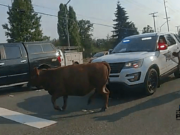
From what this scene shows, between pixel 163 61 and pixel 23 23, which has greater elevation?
pixel 23 23

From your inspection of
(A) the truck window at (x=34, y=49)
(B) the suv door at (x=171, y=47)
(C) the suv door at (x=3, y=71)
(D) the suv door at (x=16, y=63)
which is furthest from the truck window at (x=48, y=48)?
(B) the suv door at (x=171, y=47)

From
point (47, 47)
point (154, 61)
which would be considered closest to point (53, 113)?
point (154, 61)

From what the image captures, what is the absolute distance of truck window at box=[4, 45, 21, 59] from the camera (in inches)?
363

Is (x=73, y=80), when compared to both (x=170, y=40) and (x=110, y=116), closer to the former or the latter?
(x=110, y=116)

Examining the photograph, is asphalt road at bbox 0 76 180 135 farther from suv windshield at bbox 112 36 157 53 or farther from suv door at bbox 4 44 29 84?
suv door at bbox 4 44 29 84

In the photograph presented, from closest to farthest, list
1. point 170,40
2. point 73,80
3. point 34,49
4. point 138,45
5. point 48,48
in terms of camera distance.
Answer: point 73,80 < point 138,45 < point 170,40 < point 34,49 < point 48,48

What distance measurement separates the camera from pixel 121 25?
2405 inches

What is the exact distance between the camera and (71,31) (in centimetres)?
6238

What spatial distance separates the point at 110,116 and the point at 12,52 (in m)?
5.44

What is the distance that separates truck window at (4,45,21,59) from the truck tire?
505 cm

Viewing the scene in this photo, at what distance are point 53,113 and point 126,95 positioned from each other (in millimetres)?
2507

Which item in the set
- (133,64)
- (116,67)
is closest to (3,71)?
(116,67)

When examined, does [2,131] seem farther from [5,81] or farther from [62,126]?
[5,81]

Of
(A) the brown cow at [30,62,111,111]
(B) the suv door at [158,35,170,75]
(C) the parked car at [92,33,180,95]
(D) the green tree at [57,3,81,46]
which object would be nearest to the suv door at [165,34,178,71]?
(C) the parked car at [92,33,180,95]
